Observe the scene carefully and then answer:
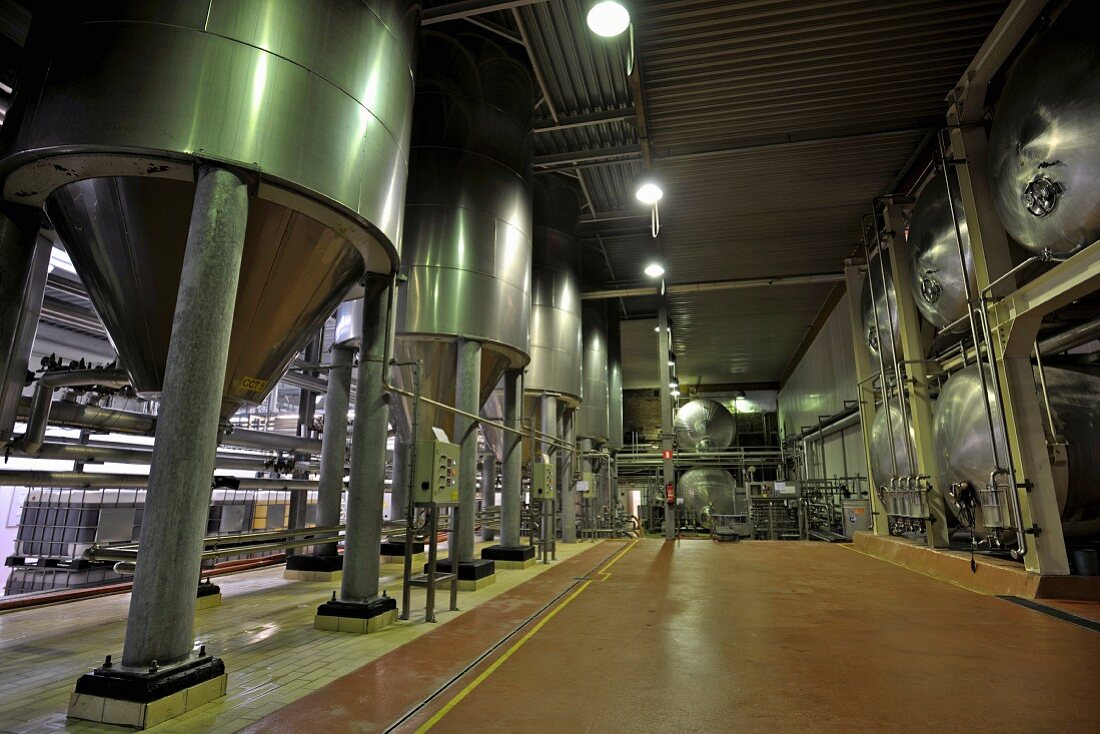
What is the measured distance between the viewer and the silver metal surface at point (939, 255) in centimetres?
763

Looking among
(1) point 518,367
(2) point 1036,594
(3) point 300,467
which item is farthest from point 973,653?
(3) point 300,467

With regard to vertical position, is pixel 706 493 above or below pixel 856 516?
above

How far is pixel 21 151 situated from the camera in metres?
3.61

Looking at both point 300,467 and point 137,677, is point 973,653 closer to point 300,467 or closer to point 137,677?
point 137,677

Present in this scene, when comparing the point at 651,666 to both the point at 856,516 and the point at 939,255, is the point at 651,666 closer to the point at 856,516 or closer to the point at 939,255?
the point at 939,255

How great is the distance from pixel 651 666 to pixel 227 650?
336 cm

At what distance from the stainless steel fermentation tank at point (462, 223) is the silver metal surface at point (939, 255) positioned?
6063 mm

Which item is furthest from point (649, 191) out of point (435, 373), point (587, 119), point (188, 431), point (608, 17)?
point (188, 431)

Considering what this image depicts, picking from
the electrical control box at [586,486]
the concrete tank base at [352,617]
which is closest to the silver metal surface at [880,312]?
the electrical control box at [586,486]

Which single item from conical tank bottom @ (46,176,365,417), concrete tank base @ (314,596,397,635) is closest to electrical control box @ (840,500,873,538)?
concrete tank base @ (314,596,397,635)

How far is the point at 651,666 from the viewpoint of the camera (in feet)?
13.5

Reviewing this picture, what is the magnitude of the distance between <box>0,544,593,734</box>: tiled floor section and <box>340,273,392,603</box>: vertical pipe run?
53cm

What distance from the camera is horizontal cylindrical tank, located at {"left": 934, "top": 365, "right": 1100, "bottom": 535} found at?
21.5ft

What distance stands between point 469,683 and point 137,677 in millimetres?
1898
